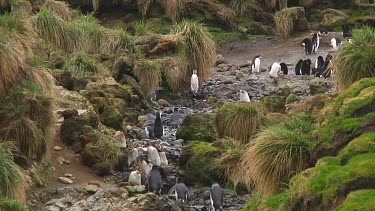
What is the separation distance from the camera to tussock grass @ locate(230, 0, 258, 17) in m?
32.5

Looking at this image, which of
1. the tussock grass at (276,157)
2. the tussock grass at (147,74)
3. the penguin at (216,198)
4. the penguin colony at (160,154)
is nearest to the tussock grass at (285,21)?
the penguin colony at (160,154)

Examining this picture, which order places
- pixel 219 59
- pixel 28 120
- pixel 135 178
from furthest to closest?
pixel 219 59 → pixel 135 178 → pixel 28 120

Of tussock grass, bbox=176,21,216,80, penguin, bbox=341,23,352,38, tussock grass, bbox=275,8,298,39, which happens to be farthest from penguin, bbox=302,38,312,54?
tussock grass, bbox=176,21,216,80

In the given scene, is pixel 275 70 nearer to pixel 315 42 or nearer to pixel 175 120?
pixel 315 42

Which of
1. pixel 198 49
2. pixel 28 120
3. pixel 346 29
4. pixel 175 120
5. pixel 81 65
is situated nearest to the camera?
pixel 28 120

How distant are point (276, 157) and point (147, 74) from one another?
986 cm

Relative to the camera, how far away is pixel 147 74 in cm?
2364

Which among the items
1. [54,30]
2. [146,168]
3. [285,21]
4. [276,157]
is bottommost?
[146,168]

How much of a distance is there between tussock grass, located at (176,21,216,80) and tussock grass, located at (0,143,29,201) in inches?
449

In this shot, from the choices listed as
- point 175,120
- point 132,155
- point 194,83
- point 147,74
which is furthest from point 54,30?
point 132,155

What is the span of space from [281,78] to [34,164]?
10915mm

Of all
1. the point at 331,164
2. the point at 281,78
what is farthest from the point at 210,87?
the point at 331,164

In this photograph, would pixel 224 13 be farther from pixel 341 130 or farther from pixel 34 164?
pixel 341 130

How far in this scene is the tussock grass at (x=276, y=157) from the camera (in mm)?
14078
